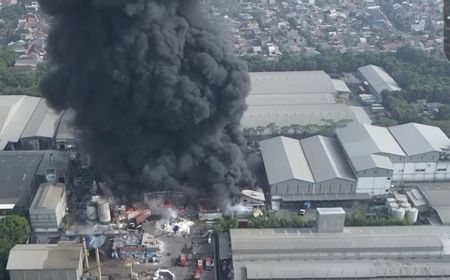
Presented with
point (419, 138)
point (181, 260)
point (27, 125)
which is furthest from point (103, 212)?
point (419, 138)

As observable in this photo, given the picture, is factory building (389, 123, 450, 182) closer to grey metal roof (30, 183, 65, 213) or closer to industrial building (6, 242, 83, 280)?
industrial building (6, 242, 83, 280)

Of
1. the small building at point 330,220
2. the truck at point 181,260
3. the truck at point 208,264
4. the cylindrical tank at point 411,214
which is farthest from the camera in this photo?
the cylindrical tank at point 411,214

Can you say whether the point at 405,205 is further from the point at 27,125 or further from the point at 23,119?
the point at 23,119

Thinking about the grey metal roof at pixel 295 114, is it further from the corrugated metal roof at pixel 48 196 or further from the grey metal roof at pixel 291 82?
the corrugated metal roof at pixel 48 196

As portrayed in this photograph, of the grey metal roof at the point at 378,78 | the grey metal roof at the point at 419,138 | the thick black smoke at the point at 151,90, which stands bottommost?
the grey metal roof at the point at 378,78

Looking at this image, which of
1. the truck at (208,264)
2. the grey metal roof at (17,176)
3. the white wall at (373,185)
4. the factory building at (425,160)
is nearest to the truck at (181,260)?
the truck at (208,264)

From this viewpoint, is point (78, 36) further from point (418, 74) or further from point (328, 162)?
point (418, 74)
